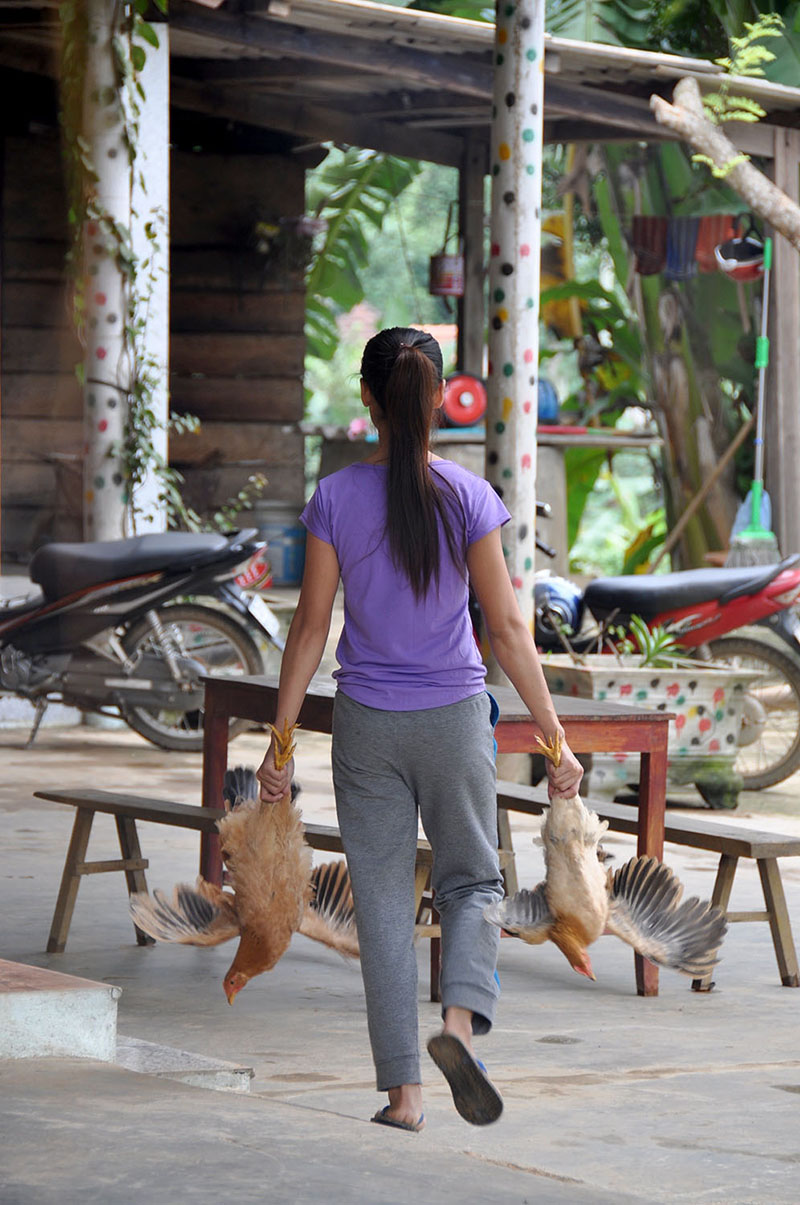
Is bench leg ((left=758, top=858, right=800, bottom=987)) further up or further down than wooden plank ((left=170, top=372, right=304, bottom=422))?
further down

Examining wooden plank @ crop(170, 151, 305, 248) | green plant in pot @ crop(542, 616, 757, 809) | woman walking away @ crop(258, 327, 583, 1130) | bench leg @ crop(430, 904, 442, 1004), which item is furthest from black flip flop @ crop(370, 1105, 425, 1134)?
wooden plank @ crop(170, 151, 305, 248)

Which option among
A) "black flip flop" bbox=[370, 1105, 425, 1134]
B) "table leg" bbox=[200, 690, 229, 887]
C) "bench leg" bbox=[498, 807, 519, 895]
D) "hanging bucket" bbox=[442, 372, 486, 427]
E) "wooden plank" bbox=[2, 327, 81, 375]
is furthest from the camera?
"wooden plank" bbox=[2, 327, 81, 375]

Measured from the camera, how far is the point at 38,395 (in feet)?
43.2

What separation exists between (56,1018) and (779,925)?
7.73ft

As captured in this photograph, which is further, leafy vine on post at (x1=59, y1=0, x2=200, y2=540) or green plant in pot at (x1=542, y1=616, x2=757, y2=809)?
leafy vine on post at (x1=59, y1=0, x2=200, y2=540)

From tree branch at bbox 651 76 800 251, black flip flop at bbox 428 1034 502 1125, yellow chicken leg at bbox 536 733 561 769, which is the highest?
tree branch at bbox 651 76 800 251

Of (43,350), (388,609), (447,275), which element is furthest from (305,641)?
(43,350)

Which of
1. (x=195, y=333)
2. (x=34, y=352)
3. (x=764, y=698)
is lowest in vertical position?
(x=764, y=698)

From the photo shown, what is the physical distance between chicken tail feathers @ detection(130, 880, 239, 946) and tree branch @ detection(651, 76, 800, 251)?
671 centimetres

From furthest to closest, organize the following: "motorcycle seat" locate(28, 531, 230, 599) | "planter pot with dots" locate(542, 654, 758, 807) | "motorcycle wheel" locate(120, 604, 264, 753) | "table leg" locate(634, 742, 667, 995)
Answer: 1. "motorcycle wheel" locate(120, 604, 264, 753)
2. "motorcycle seat" locate(28, 531, 230, 599)
3. "planter pot with dots" locate(542, 654, 758, 807)
4. "table leg" locate(634, 742, 667, 995)

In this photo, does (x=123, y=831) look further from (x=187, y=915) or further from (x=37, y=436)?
(x=37, y=436)

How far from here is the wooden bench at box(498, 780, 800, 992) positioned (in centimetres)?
500

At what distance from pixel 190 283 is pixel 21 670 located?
5.70 metres

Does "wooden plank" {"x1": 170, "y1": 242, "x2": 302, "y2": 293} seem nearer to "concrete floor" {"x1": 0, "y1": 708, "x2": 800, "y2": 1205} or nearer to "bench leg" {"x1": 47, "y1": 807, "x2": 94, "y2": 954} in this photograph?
"concrete floor" {"x1": 0, "y1": 708, "x2": 800, "y2": 1205}
